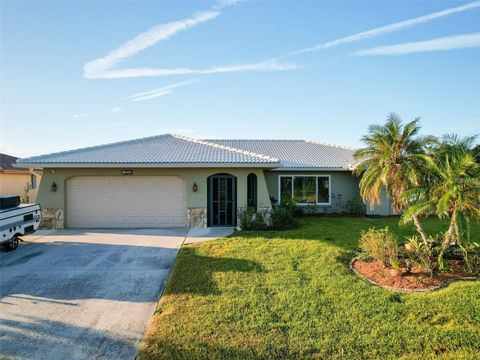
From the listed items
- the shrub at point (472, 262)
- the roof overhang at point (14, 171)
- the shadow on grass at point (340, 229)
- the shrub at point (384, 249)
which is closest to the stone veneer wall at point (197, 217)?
the shadow on grass at point (340, 229)

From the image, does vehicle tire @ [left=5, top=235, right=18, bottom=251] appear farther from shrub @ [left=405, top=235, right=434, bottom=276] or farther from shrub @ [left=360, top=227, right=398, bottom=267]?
shrub @ [left=405, top=235, right=434, bottom=276]

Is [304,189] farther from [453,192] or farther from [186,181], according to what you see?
[453,192]

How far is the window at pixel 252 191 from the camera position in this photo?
14.7 meters

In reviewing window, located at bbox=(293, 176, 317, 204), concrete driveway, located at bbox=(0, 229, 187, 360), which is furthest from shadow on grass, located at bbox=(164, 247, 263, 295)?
window, located at bbox=(293, 176, 317, 204)

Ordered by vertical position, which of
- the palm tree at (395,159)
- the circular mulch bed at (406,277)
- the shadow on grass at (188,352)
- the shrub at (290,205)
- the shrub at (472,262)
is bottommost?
the shadow on grass at (188,352)

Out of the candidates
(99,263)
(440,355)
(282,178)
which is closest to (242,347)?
(440,355)

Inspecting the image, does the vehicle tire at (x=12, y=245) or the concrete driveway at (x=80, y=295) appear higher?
the vehicle tire at (x=12, y=245)

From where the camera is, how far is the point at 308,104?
1705cm

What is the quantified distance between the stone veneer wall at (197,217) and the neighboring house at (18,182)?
16.7m

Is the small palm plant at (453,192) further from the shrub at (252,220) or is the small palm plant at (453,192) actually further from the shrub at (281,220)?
the shrub at (252,220)

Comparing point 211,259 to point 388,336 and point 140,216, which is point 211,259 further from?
point 140,216

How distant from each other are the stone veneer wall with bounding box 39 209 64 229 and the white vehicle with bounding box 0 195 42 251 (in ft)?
8.45

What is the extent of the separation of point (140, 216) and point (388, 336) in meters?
11.7

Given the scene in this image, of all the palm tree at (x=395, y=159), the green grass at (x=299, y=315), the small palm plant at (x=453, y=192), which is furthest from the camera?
the palm tree at (x=395, y=159)
